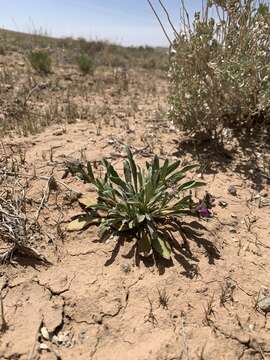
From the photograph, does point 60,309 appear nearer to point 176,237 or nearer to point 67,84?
point 176,237

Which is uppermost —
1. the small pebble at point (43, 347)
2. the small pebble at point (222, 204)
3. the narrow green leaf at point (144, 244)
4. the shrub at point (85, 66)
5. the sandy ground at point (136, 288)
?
the shrub at point (85, 66)

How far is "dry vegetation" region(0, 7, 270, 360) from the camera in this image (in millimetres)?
2102

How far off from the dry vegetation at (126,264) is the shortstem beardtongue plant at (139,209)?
5 centimetres

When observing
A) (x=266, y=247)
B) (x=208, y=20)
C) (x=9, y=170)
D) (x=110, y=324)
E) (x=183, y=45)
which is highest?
(x=208, y=20)

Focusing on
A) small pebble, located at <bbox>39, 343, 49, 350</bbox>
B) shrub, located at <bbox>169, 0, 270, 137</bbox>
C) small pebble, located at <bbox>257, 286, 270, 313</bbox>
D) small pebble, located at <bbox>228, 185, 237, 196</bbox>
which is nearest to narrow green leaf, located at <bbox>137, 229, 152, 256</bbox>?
small pebble, located at <bbox>257, 286, 270, 313</bbox>

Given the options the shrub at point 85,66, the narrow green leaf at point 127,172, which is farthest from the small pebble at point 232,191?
the shrub at point 85,66

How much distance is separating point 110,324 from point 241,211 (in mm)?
1577

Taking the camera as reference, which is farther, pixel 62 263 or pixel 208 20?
pixel 208 20

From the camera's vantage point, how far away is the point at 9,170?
10.9ft

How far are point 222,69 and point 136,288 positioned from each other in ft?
7.75

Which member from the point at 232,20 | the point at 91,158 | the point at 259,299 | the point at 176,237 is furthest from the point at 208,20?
the point at 259,299

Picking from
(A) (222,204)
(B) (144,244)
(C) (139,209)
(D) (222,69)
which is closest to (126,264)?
(B) (144,244)

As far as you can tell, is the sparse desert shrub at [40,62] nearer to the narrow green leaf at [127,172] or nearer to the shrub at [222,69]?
the shrub at [222,69]

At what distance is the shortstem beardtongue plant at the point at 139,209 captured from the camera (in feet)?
8.79
